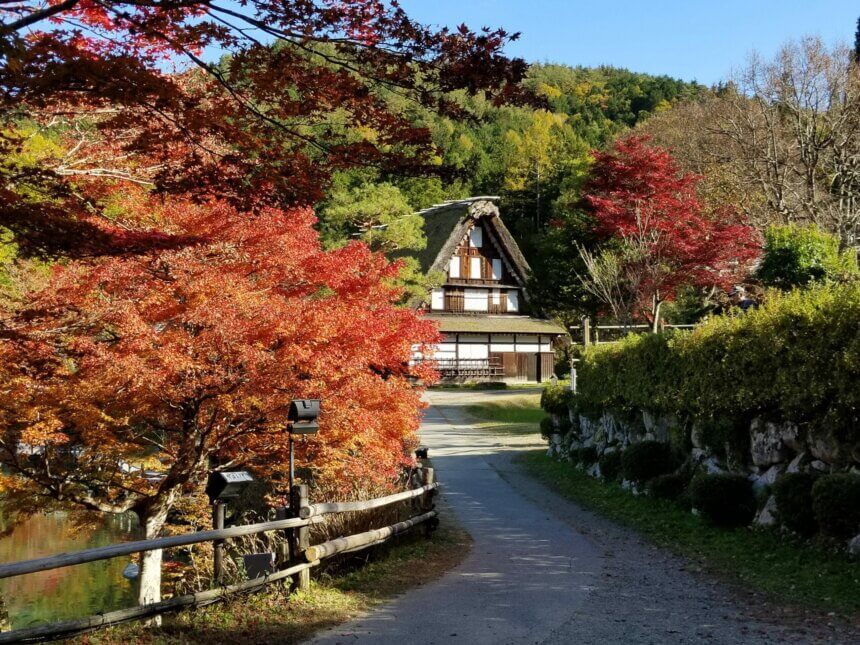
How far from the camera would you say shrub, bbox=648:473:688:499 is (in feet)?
37.3

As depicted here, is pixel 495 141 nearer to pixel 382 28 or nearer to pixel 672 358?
pixel 672 358

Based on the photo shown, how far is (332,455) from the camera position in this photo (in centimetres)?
998

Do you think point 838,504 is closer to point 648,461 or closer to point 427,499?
point 648,461

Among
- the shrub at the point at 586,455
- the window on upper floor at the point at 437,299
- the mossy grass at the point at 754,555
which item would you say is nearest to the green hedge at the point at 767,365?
the mossy grass at the point at 754,555

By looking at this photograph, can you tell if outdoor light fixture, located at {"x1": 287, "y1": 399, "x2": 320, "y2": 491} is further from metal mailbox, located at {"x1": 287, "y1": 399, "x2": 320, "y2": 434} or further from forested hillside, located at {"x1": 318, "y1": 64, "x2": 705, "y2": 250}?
forested hillside, located at {"x1": 318, "y1": 64, "x2": 705, "y2": 250}

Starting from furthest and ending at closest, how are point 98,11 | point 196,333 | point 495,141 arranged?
point 495,141 < point 196,333 < point 98,11

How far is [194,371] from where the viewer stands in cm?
927

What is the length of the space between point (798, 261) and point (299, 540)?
46.6ft

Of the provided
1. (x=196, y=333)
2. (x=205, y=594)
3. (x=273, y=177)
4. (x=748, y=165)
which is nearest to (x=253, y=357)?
(x=196, y=333)

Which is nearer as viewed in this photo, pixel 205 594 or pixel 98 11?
pixel 205 594

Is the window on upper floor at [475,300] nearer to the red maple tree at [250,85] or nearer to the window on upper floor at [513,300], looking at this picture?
the window on upper floor at [513,300]

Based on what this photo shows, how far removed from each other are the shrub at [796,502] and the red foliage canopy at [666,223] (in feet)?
52.8

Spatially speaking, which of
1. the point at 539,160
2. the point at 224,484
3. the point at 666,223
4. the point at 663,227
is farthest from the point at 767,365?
the point at 539,160

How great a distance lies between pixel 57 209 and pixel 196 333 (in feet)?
10.7
